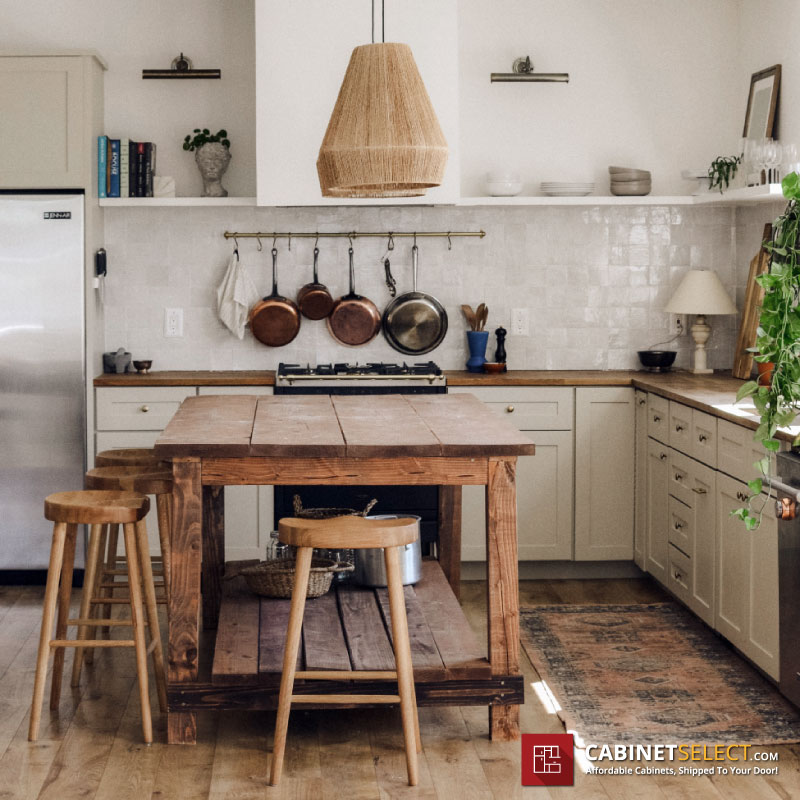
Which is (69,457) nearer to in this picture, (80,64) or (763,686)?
(80,64)

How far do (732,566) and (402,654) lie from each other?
150 centimetres

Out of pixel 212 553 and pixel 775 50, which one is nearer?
pixel 212 553

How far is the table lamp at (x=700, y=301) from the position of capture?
520cm

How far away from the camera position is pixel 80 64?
4.89 metres

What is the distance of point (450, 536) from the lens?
4.19 m

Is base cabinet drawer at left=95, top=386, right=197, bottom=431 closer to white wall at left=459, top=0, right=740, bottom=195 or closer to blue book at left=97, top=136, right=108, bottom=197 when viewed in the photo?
blue book at left=97, top=136, right=108, bottom=197

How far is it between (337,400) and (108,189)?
189 cm

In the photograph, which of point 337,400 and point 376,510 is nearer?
point 337,400

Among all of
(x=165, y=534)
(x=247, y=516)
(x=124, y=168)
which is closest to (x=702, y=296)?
(x=247, y=516)

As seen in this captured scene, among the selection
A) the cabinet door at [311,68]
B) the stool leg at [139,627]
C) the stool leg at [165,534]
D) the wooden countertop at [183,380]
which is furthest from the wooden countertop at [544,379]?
the stool leg at [139,627]

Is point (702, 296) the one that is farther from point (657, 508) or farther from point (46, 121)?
point (46, 121)

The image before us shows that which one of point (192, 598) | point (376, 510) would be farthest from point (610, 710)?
point (376, 510)

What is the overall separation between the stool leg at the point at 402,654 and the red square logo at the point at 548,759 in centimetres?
31

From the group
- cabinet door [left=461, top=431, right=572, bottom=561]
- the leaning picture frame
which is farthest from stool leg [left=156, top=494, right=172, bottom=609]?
the leaning picture frame
